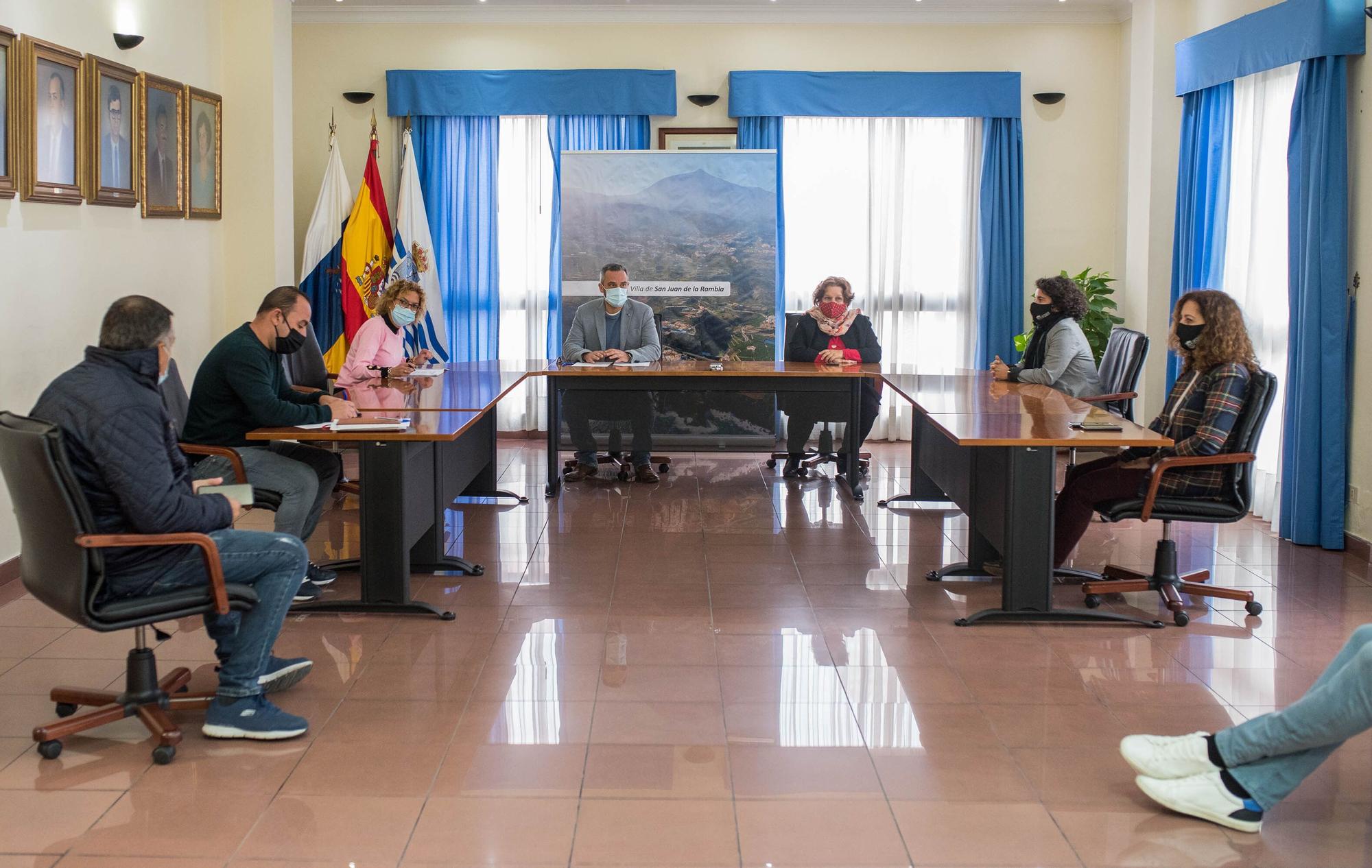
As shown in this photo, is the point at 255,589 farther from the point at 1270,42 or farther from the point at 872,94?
the point at 872,94

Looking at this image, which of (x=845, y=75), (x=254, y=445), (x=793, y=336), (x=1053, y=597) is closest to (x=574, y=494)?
(x=793, y=336)

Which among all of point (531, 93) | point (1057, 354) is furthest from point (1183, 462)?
point (531, 93)

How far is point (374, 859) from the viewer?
272cm

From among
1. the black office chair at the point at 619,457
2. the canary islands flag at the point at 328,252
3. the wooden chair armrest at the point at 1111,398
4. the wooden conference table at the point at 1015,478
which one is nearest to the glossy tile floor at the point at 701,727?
the wooden conference table at the point at 1015,478

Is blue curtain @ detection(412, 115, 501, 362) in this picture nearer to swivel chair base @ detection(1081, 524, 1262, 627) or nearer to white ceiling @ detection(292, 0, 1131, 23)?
white ceiling @ detection(292, 0, 1131, 23)

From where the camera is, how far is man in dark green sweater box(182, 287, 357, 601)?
4.48 m

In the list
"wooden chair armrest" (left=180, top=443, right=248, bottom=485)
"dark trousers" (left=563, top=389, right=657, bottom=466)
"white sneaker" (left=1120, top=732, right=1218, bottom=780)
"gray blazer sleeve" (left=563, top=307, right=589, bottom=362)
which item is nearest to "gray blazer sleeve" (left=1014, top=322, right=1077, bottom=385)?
"dark trousers" (left=563, top=389, right=657, bottom=466)

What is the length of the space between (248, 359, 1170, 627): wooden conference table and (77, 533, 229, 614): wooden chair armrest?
1173 millimetres

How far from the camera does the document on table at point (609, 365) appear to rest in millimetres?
6752

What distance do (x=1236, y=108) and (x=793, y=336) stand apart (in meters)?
2.65

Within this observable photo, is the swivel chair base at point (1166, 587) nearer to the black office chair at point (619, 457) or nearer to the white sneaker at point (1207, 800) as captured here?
the white sneaker at point (1207, 800)

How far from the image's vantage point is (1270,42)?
6.03 metres

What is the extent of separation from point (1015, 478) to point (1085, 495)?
1.75 ft

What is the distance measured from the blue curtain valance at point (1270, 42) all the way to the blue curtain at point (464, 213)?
14.6ft
